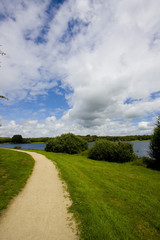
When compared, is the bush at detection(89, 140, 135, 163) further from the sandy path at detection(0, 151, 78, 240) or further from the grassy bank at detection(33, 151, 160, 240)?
the sandy path at detection(0, 151, 78, 240)

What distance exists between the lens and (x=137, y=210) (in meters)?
4.78

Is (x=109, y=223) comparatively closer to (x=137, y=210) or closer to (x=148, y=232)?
(x=148, y=232)

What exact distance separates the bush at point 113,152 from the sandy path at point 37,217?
12.3m

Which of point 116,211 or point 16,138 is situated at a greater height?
point 16,138

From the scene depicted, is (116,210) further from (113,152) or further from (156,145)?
(113,152)

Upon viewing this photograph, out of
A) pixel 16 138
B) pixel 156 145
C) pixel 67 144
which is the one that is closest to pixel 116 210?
pixel 156 145

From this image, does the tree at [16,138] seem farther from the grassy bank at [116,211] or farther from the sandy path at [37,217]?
the grassy bank at [116,211]

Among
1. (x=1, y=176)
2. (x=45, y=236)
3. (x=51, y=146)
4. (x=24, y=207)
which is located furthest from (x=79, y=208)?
(x=51, y=146)

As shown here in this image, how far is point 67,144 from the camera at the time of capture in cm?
2545

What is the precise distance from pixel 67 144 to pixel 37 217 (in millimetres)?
21483

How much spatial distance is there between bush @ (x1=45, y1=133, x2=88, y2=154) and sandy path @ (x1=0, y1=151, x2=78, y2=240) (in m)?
19.1

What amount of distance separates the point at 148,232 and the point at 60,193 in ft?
13.4

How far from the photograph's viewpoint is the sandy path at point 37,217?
337cm

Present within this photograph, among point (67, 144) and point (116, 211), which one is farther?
point (67, 144)
